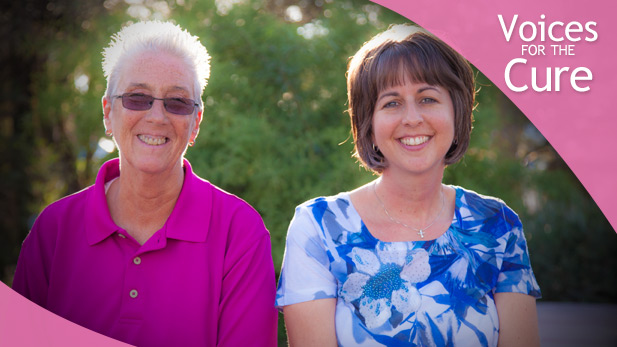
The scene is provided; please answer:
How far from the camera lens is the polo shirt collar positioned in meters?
2.37

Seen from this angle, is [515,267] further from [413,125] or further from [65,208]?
[65,208]

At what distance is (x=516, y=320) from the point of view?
2328mm

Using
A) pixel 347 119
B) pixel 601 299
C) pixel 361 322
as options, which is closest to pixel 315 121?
pixel 347 119

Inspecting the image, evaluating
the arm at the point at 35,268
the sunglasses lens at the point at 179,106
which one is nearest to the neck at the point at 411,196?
the sunglasses lens at the point at 179,106

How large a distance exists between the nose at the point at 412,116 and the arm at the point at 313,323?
0.72 m

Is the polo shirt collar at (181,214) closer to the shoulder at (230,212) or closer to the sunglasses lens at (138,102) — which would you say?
the shoulder at (230,212)

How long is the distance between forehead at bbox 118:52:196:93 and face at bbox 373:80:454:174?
0.79 m

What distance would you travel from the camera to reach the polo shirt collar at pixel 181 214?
237cm

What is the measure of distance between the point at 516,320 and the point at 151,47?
176 cm

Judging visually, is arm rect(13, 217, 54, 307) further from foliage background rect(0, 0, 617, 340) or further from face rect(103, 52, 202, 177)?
foliage background rect(0, 0, 617, 340)

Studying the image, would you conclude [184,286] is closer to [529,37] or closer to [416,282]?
[416,282]

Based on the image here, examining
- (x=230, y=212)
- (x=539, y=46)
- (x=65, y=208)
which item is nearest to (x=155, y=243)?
(x=230, y=212)

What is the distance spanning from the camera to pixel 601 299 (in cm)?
586

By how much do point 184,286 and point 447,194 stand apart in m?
1.14
